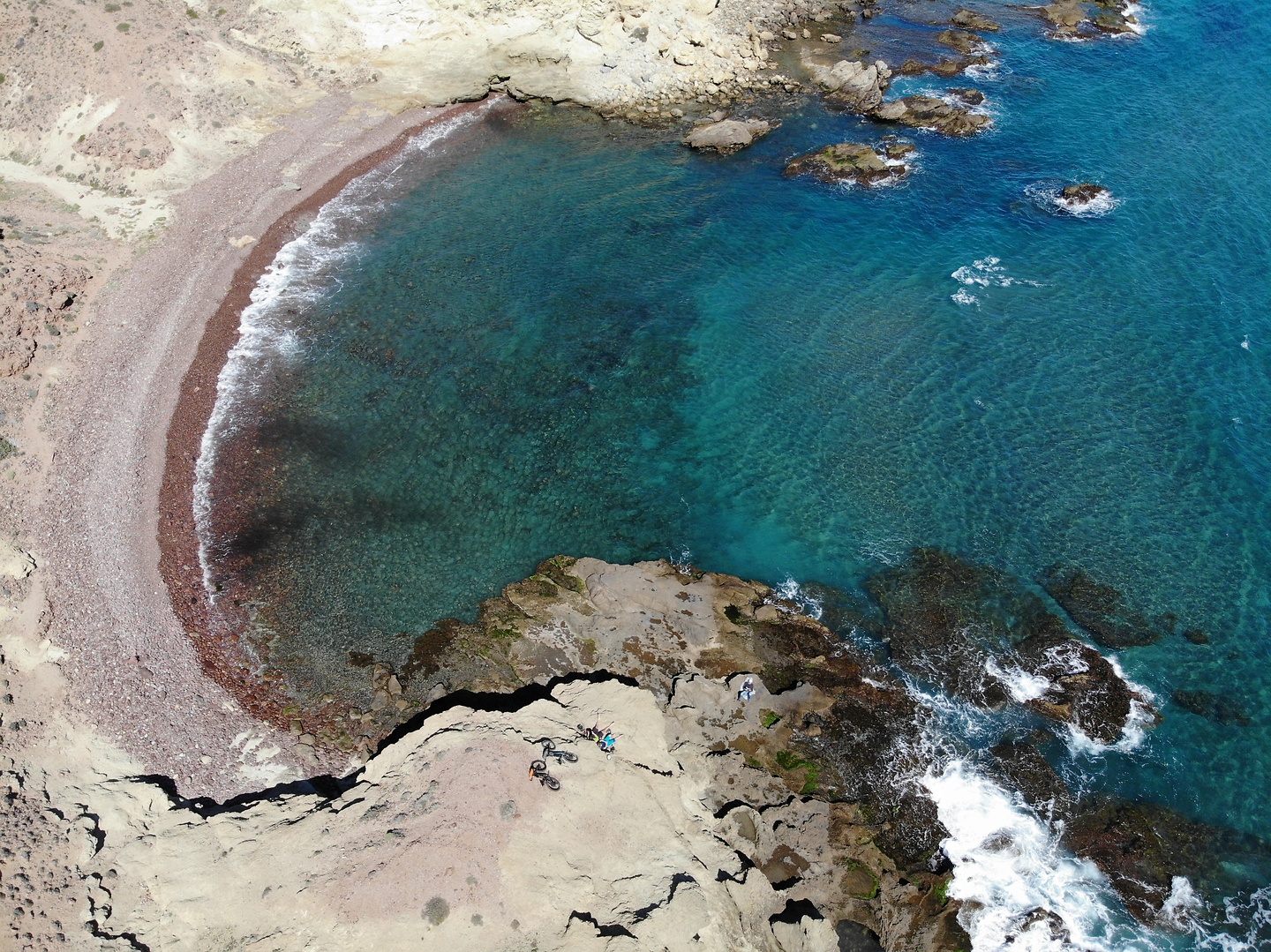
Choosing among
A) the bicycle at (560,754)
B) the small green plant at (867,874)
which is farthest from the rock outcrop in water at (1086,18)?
the bicycle at (560,754)

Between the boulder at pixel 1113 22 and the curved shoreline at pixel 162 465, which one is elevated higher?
the curved shoreline at pixel 162 465

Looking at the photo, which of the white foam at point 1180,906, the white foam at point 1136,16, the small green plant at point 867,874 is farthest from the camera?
the white foam at point 1136,16

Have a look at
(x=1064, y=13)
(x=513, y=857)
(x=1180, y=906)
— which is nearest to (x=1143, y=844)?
(x=1180, y=906)

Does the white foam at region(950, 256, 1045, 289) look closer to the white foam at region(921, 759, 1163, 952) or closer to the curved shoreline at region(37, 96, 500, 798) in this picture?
the white foam at region(921, 759, 1163, 952)

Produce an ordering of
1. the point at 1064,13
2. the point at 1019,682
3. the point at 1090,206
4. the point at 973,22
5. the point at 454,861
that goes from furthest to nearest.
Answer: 1. the point at 1064,13
2. the point at 973,22
3. the point at 1090,206
4. the point at 1019,682
5. the point at 454,861

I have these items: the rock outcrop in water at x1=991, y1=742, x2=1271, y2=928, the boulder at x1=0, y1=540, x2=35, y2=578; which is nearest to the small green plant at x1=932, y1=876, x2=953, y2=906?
the rock outcrop in water at x1=991, y1=742, x2=1271, y2=928

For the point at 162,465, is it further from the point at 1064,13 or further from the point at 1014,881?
the point at 1064,13

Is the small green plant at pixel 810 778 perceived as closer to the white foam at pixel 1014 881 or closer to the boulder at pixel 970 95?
the white foam at pixel 1014 881
